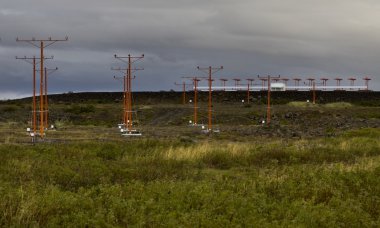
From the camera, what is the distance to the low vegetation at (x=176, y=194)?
10.8 metres

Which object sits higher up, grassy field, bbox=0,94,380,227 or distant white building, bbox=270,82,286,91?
distant white building, bbox=270,82,286,91

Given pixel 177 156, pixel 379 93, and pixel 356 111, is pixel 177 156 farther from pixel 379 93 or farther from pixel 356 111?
pixel 379 93

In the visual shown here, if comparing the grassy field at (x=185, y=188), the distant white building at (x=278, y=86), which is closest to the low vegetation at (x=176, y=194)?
the grassy field at (x=185, y=188)

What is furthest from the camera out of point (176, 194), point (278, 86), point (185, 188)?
point (278, 86)

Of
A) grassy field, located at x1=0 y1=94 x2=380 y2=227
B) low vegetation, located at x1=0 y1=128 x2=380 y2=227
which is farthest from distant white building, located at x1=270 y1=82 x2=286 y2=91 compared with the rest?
low vegetation, located at x1=0 y1=128 x2=380 y2=227

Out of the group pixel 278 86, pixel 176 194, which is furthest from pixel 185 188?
pixel 278 86

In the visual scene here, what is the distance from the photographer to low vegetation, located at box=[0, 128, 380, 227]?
10.8 metres

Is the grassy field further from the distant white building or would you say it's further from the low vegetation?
the distant white building

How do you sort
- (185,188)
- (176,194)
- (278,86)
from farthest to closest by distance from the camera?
1. (278,86)
2. (185,188)
3. (176,194)

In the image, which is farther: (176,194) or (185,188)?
(185,188)

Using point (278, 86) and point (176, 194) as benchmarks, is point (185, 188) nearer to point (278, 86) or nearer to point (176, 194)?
point (176, 194)

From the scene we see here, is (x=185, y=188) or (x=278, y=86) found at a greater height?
(x=278, y=86)

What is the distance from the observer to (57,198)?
11961 millimetres

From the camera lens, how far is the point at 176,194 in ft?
42.8
